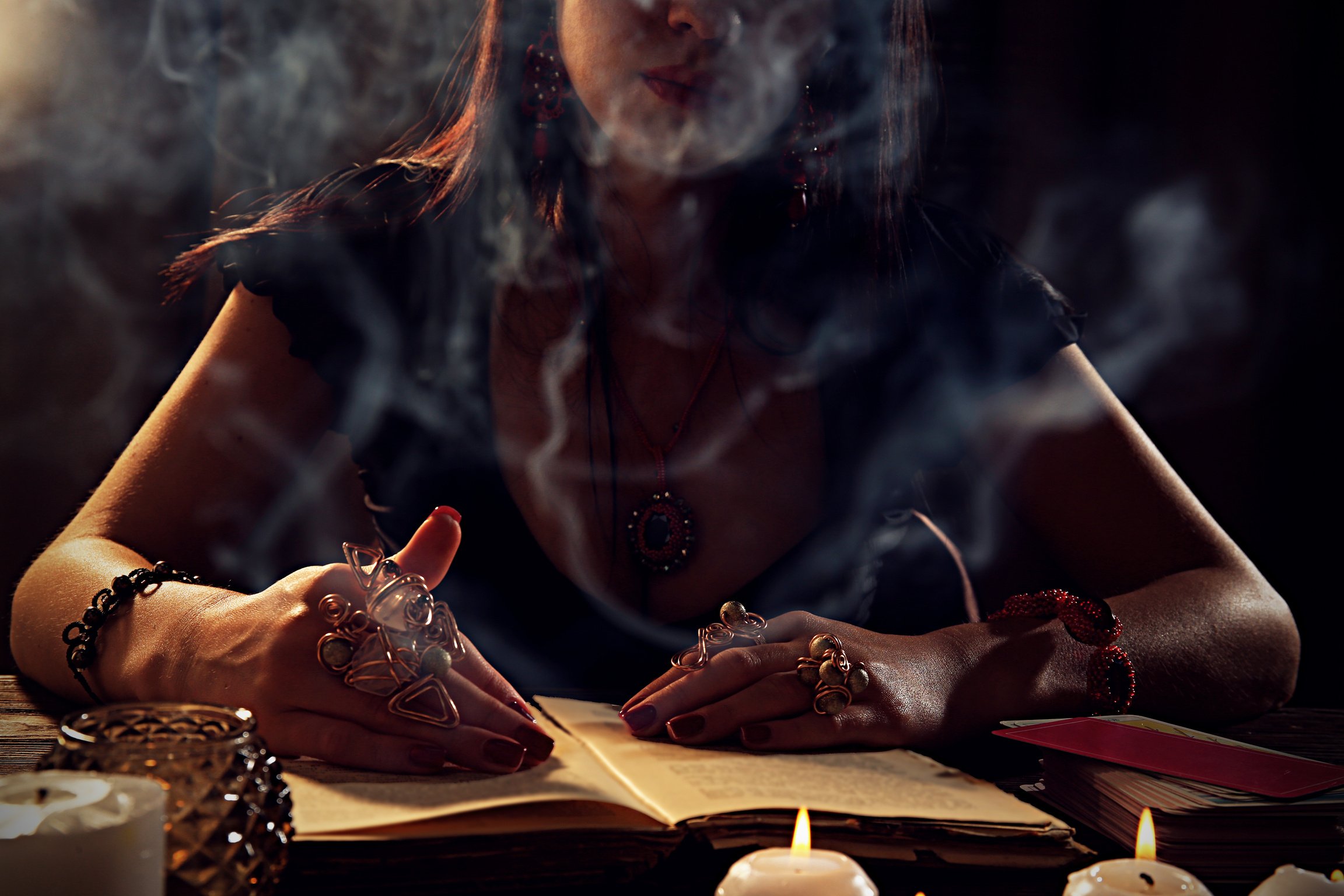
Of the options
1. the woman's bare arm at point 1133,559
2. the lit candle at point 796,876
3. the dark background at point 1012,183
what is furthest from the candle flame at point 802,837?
the dark background at point 1012,183

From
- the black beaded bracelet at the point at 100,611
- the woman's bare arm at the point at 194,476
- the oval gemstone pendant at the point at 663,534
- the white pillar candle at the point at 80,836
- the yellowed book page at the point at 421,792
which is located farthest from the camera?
the oval gemstone pendant at the point at 663,534

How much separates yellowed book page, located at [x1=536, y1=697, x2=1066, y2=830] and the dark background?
1872 mm

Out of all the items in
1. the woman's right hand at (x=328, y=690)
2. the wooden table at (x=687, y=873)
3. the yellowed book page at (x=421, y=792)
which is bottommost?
the wooden table at (x=687, y=873)

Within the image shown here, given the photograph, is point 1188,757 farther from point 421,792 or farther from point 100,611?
point 100,611

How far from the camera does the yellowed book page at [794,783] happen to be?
0.69 m

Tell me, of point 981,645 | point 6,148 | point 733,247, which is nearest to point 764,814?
point 981,645

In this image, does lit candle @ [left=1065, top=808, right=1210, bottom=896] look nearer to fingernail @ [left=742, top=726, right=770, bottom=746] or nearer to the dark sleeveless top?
fingernail @ [left=742, top=726, right=770, bottom=746]

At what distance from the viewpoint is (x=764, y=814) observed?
666 millimetres

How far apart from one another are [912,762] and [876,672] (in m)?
0.10

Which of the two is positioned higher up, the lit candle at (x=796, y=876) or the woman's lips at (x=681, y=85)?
the woman's lips at (x=681, y=85)

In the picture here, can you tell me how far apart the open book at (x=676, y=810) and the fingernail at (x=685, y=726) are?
0.05 metres

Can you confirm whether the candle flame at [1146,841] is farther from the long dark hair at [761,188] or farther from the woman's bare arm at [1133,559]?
the long dark hair at [761,188]

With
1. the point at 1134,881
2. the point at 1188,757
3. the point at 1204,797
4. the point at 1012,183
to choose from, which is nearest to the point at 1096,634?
the point at 1188,757

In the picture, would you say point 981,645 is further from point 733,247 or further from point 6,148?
point 6,148
